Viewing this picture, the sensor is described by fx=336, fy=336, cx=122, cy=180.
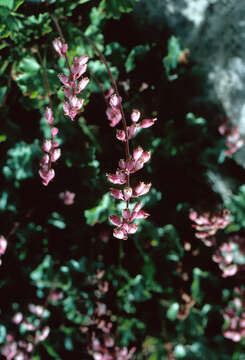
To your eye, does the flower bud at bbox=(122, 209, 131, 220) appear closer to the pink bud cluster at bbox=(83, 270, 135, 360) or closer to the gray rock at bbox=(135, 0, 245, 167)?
the pink bud cluster at bbox=(83, 270, 135, 360)

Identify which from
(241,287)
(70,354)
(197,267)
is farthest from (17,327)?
(241,287)

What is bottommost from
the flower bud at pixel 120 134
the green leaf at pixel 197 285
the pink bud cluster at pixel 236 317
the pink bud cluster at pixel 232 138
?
the pink bud cluster at pixel 236 317

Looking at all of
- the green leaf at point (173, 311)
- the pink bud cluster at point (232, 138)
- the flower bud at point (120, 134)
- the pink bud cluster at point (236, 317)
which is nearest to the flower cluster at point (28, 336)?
the green leaf at point (173, 311)

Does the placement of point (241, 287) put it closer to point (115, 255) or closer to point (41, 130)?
point (115, 255)

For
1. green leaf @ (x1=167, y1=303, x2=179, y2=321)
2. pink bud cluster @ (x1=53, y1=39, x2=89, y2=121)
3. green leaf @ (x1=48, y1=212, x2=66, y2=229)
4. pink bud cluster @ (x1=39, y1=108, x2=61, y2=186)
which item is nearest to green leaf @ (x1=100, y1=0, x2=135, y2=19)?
pink bud cluster @ (x1=53, y1=39, x2=89, y2=121)

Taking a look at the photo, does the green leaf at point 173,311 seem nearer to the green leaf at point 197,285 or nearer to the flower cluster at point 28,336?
the green leaf at point 197,285
